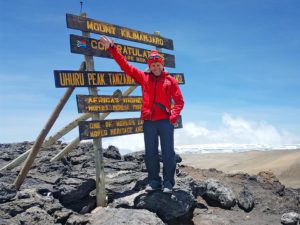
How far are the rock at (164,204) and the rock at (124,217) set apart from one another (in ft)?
2.26

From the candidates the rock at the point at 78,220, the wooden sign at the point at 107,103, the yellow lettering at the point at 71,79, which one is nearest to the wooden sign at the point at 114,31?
the yellow lettering at the point at 71,79

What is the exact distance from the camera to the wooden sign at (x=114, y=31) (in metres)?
9.32

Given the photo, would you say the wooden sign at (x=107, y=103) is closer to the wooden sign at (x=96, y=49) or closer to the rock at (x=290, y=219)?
the wooden sign at (x=96, y=49)

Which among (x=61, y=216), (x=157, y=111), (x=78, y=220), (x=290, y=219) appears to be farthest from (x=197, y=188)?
(x=61, y=216)

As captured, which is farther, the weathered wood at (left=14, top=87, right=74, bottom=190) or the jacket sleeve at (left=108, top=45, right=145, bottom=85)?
the weathered wood at (left=14, top=87, right=74, bottom=190)

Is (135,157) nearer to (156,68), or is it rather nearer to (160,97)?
(160,97)

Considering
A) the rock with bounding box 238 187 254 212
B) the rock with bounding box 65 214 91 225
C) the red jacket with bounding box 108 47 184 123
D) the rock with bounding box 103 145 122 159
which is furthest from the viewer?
the rock with bounding box 103 145 122 159

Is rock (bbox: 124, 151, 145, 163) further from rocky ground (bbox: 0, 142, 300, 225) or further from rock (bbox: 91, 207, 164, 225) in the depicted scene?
rock (bbox: 91, 207, 164, 225)

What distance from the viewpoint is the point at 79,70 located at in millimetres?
9234

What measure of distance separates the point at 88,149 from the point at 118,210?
6.29m

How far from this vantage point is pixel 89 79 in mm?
9391

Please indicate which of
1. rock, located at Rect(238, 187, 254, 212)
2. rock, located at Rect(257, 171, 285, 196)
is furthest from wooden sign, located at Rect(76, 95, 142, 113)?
rock, located at Rect(257, 171, 285, 196)

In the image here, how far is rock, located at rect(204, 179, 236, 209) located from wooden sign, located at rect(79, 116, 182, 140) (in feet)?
8.20

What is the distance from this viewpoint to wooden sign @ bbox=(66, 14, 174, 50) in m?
9.32
